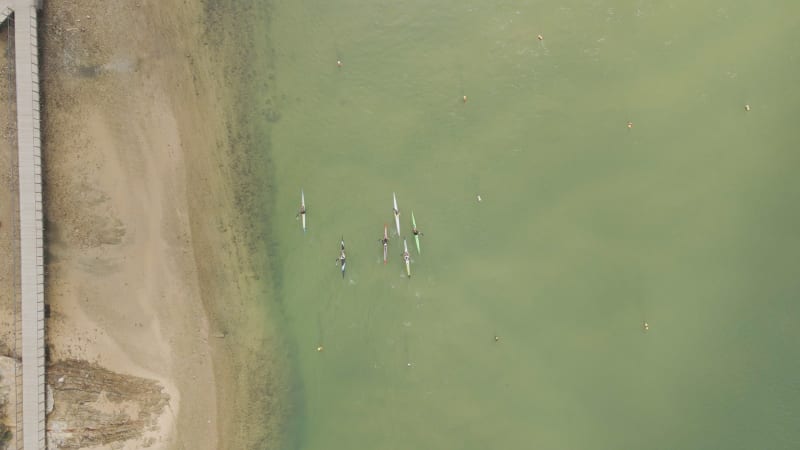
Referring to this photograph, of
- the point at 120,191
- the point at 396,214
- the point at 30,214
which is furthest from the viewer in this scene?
the point at 396,214

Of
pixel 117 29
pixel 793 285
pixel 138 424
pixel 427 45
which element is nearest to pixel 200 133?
pixel 117 29

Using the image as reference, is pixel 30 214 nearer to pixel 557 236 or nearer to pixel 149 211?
pixel 149 211

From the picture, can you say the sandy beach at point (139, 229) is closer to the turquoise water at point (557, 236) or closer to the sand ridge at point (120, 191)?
the sand ridge at point (120, 191)

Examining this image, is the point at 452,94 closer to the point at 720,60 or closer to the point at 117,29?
the point at 720,60

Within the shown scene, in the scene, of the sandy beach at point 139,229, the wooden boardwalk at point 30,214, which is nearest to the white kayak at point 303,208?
the sandy beach at point 139,229

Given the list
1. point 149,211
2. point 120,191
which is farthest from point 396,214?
point 120,191

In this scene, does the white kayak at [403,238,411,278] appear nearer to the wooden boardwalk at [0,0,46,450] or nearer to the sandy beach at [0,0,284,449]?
the sandy beach at [0,0,284,449]

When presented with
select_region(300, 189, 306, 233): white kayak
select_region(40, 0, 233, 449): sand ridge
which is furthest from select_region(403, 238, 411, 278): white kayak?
select_region(40, 0, 233, 449): sand ridge
